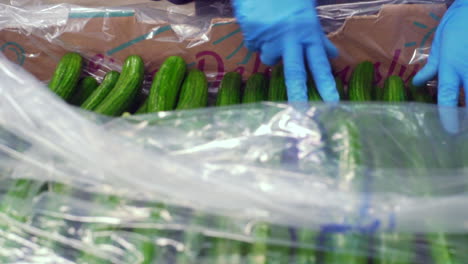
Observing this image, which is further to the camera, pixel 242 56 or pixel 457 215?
pixel 242 56

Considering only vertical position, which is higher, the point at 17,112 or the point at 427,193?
the point at 17,112

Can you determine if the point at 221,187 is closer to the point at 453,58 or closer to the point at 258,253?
the point at 258,253

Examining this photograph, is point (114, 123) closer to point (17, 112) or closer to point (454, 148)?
point (17, 112)

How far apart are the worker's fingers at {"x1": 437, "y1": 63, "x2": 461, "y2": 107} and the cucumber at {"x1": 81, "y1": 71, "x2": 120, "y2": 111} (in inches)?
40.9

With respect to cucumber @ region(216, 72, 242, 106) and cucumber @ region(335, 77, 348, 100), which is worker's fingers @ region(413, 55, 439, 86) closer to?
cucumber @ region(335, 77, 348, 100)

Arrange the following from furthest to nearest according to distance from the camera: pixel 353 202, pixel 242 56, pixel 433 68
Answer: pixel 242 56, pixel 433 68, pixel 353 202

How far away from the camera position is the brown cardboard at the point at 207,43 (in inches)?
52.9

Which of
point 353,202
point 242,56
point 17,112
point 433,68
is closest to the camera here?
point 353,202

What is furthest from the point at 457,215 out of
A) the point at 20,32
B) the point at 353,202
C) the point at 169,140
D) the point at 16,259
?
the point at 20,32

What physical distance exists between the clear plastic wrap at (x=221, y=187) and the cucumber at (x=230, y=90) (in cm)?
43

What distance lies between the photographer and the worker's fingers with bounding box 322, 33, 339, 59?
4.12 ft

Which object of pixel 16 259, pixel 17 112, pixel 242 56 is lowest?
pixel 16 259

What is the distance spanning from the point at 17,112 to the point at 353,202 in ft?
2.17

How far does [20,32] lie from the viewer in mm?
1482
